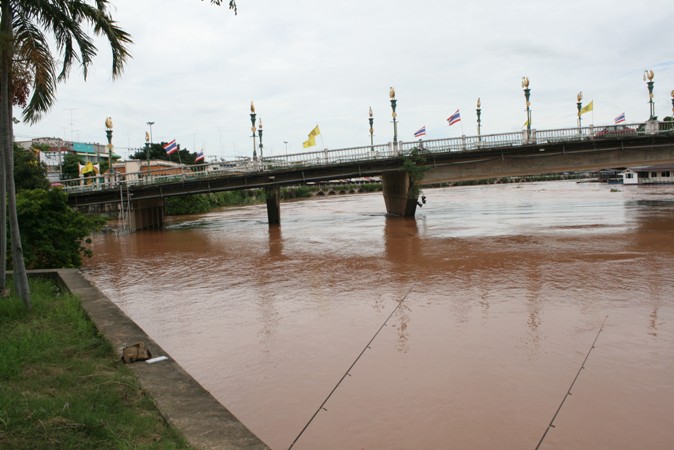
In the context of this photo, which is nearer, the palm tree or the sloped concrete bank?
the sloped concrete bank

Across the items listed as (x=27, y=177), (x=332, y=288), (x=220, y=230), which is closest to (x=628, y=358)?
(x=332, y=288)

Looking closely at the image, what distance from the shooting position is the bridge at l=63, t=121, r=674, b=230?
112ft

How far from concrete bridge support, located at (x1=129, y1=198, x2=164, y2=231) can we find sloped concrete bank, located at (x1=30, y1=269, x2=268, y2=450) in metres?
31.3

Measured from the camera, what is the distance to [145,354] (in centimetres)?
682

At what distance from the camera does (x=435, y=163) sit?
1425 inches

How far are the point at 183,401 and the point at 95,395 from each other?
2.75 ft

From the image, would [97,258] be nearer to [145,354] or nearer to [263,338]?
[263,338]

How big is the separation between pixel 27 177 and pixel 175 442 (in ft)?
119

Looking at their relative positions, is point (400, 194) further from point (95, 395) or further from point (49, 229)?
point (95, 395)

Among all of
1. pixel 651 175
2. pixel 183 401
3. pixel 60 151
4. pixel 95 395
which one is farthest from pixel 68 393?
pixel 60 151

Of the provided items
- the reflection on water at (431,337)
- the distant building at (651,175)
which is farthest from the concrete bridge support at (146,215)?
the distant building at (651,175)

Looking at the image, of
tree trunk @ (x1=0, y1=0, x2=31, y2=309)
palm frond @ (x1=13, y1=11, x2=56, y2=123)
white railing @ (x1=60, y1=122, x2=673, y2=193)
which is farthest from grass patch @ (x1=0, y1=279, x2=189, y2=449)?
white railing @ (x1=60, y1=122, x2=673, y2=193)

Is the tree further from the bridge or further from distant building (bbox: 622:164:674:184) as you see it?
distant building (bbox: 622:164:674:184)

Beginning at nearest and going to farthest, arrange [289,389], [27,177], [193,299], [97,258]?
[289,389] < [193,299] < [97,258] < [27,177]
